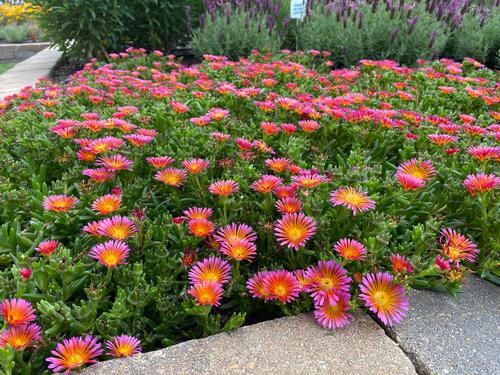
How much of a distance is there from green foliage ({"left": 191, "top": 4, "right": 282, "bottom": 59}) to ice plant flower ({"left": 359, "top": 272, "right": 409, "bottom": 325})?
3936mm

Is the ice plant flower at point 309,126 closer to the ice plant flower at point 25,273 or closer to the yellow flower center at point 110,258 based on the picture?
the yellow flower center at point 110,258

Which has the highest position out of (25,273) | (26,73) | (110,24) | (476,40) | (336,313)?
(25,273)

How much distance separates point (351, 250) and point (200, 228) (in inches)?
15.2

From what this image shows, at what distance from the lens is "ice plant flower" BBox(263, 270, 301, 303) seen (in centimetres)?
114

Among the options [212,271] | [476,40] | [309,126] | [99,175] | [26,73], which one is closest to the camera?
[212,271]

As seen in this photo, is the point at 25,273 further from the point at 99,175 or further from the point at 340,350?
the point at 340,350

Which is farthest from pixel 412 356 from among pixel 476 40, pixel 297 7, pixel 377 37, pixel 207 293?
pixel 476 40

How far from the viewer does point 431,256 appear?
4.40ft

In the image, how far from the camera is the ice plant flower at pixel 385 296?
111cm

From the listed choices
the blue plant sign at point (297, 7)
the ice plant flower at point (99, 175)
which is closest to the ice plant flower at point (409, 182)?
the ice plant flower at point (99, 175)

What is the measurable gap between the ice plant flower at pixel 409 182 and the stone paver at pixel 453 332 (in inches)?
11.3

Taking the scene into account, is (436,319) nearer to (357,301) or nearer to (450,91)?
(357,301)

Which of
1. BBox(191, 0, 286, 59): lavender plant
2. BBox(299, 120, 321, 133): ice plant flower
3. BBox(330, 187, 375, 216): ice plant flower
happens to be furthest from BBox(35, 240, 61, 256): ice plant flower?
BBox(191, 0, 286, 59): lavender plant

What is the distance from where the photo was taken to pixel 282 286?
3.80ft
